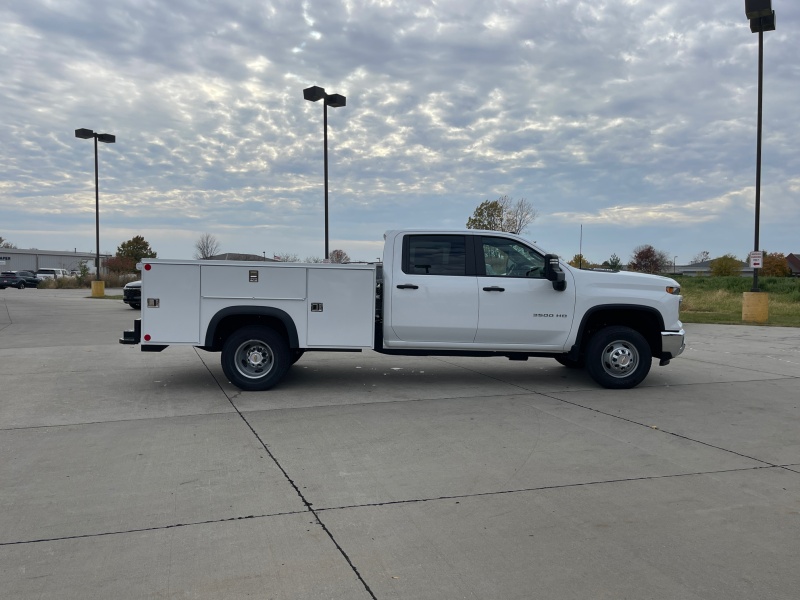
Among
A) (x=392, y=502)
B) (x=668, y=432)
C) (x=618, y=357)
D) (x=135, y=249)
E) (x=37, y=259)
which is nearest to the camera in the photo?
(x=392, y=502)

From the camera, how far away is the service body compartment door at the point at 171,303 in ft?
26.3

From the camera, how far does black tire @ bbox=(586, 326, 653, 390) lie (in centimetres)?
858

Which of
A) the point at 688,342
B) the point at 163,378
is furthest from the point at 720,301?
the point at 163,378

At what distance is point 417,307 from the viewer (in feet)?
27.5

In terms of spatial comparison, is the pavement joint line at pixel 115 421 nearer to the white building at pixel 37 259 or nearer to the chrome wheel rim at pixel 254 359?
the chrome wheel rim at pixel 254 359

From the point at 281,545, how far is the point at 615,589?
74.6 inches

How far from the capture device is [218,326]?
27.3 ft

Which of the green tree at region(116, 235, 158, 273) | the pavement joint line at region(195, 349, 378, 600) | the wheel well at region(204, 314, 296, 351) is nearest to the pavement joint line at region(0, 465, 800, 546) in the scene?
the pavement joint line at region(195, 349, 378, 600)

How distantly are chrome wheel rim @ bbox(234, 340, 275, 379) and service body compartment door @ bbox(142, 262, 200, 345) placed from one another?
58 centimetres

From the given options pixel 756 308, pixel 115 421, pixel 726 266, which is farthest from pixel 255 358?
pixel 726 266

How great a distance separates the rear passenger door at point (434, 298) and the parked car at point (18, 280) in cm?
5865

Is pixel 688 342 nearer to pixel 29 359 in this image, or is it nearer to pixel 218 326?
pixel 218 326

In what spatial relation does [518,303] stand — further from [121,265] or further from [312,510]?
[121,265]

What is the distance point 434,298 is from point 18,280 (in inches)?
2330
